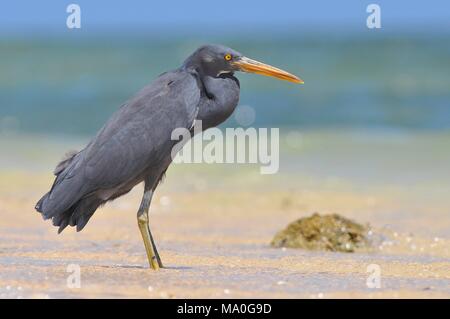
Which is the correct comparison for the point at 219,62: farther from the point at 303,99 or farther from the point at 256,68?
the point at 303,99

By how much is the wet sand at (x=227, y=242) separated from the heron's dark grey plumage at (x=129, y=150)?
434 millimetres

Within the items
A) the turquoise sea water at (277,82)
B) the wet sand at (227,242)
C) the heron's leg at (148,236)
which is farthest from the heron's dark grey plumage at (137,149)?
the turquoise sea water at (277,82)

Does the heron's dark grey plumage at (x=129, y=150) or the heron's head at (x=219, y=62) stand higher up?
the heron's head at (x=219, y=62)

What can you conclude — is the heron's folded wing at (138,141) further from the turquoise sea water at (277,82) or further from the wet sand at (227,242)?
the turquoise sea water at (277,82)

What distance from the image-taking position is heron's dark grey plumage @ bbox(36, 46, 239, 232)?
21.3 feet

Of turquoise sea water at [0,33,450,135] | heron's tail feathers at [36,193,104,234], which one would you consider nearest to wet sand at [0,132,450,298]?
heron's tail feathers at [36,193,104,234]

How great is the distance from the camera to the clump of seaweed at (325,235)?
8.23 metres

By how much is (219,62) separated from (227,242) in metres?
2.43

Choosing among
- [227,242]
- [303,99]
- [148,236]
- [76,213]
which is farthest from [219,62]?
[303,99]

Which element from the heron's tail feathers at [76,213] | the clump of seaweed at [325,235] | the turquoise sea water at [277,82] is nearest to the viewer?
the heron's tail feathers at [76,213]

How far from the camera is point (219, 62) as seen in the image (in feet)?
22.8

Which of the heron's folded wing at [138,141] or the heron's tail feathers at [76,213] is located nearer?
the heron's folded wing at [138,141]

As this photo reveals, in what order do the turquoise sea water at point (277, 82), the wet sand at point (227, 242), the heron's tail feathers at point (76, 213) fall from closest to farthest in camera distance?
the wet sand at point (227, 242) < the heron's tail feathers at point (76, 213) < the turquoise sea water at point (277, 82)

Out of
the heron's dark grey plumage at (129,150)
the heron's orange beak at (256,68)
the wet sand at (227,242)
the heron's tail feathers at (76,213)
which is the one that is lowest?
the wet sand at (227,242)
